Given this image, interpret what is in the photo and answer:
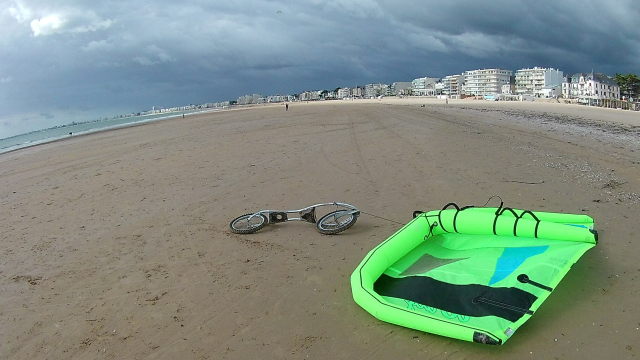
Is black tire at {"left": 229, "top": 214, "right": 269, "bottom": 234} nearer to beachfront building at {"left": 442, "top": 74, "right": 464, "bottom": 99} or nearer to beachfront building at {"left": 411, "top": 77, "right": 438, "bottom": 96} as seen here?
beachfront building at {"left": 442, "top": 74, "right": 464, "bottom": 99}

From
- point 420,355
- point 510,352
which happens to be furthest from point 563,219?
point 420,355

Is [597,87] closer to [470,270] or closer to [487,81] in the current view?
[487,81]

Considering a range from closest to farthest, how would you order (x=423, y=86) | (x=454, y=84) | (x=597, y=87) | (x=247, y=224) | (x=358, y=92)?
(x=247, y=224), (x=597, y=87), (x=454, y=84), (x=423, y=86), (x=358, y=92)

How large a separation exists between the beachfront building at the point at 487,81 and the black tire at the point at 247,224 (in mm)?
122392

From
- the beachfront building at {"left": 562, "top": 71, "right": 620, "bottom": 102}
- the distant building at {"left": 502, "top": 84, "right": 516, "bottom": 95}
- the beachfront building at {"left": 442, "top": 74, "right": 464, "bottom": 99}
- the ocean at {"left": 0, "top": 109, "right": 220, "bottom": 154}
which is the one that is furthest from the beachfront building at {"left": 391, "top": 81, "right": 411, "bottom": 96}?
the ocean at {"left": 0, "top": 109, "right": 220, "bottom": 154}

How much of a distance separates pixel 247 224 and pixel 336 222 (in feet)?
4.89

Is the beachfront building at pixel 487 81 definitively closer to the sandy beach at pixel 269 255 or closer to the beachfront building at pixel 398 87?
the beachfront building at pixel 398 87

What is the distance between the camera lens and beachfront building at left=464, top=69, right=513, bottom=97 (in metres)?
117

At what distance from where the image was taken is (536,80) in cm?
10119

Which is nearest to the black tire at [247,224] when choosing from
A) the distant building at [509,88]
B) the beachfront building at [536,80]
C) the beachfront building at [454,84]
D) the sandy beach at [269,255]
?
the sandy beach at [269,255]

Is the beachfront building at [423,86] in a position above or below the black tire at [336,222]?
above

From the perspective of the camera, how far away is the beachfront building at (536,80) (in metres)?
97.0

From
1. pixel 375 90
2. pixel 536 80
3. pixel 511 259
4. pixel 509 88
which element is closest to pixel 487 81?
pixel 509 88

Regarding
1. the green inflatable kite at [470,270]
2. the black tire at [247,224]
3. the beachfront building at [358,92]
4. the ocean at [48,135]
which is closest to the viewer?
the green inflatable kite at [470,270]
